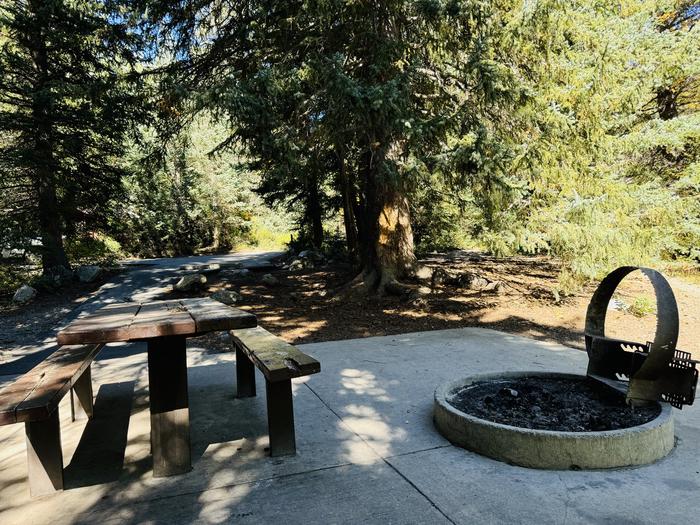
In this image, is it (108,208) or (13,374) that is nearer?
(13,374)

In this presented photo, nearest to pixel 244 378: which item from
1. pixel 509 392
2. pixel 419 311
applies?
pixel 509 392

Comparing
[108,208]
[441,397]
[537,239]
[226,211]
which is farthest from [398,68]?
[226,211]

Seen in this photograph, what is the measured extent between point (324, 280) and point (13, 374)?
8.78 metres

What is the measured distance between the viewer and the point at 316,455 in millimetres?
3186

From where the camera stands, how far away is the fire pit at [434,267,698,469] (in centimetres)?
295

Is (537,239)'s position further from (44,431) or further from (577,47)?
(44,431)

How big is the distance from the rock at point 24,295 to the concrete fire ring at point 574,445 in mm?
11451

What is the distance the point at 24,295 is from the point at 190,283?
3.67 m

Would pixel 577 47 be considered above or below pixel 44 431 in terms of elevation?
above

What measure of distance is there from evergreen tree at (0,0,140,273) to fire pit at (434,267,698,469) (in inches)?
394

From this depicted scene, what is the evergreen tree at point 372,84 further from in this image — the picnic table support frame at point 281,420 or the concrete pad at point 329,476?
the picnic table support frame at point 281,420

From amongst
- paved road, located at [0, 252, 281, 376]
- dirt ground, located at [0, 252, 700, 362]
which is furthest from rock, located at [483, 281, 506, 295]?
paved road, located at [0, 252, 281, 376]

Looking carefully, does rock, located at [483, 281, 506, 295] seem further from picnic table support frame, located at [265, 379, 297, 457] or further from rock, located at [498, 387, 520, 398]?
picnic table support frame, located at [265, 379, 297, 457]

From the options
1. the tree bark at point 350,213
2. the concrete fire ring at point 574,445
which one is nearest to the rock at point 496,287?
the tree bark at point 350,213
